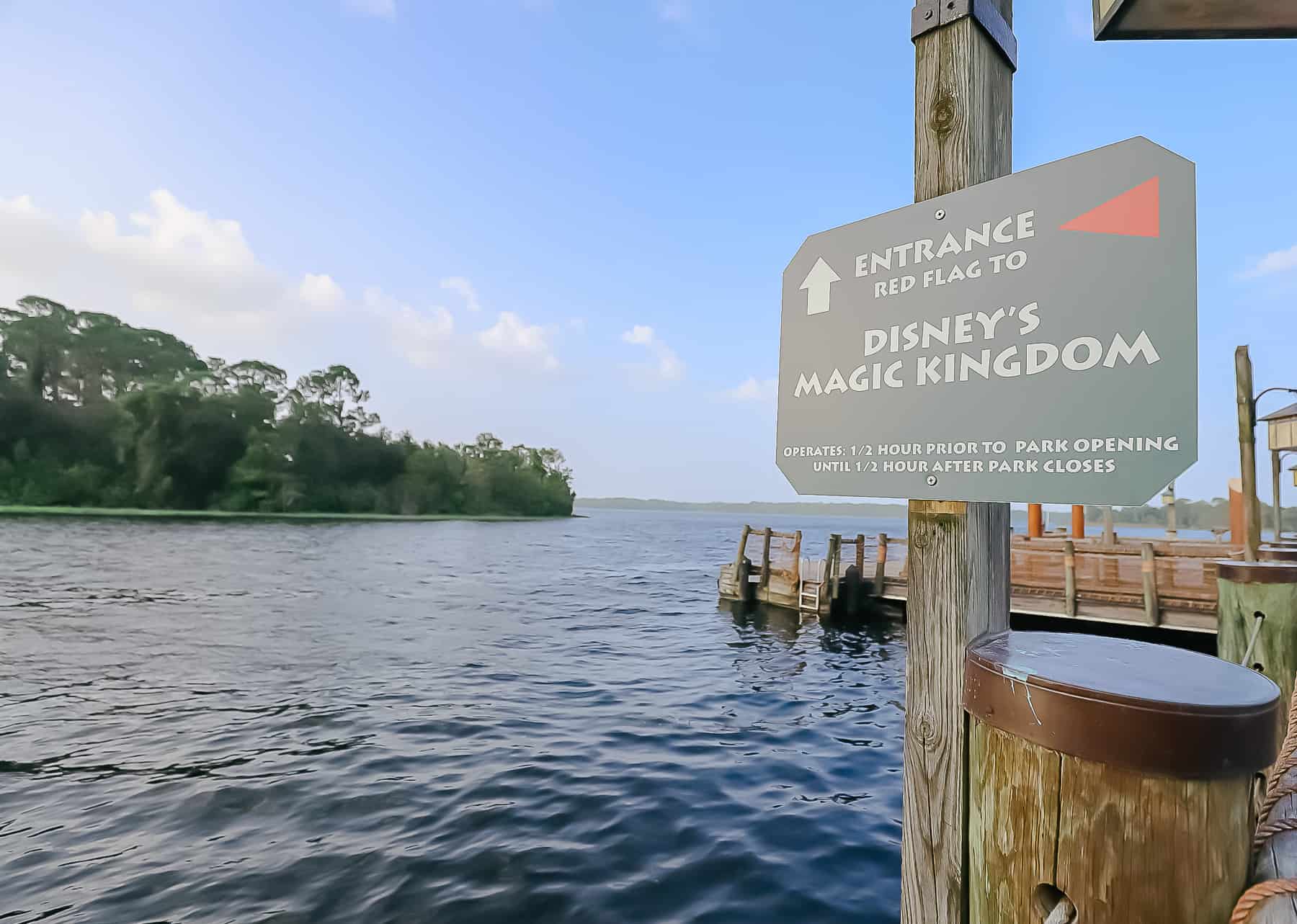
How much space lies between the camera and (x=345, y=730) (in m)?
7.84

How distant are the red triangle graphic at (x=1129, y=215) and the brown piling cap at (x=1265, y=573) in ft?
11.7

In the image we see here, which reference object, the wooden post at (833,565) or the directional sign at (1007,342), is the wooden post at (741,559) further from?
the directional sign at (1007,342)

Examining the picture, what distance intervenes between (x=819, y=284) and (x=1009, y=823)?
4.73ft

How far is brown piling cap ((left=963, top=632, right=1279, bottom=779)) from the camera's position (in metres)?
1.16

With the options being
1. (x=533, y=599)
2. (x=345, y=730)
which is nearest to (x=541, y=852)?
(x=345, y=730)

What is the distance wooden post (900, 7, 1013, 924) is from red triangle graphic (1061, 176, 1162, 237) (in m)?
0.38

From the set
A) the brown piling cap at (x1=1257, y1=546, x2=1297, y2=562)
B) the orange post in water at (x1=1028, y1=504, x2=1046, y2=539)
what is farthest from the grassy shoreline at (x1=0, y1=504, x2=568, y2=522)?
the brown piling cap at (x1=1257, y1=546, x2=1297, y2=562)

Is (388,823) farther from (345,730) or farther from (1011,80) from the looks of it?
(1011,80)

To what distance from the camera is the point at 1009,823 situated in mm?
1354

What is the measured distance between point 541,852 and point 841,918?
2215 millimetres

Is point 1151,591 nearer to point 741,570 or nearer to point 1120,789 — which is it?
point 741,570

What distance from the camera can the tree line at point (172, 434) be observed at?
71.7 m

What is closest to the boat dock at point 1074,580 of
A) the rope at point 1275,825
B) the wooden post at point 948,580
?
the rope at point 1275,825

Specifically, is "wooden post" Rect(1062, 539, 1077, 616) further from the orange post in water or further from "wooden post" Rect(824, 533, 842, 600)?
the orange post in water
